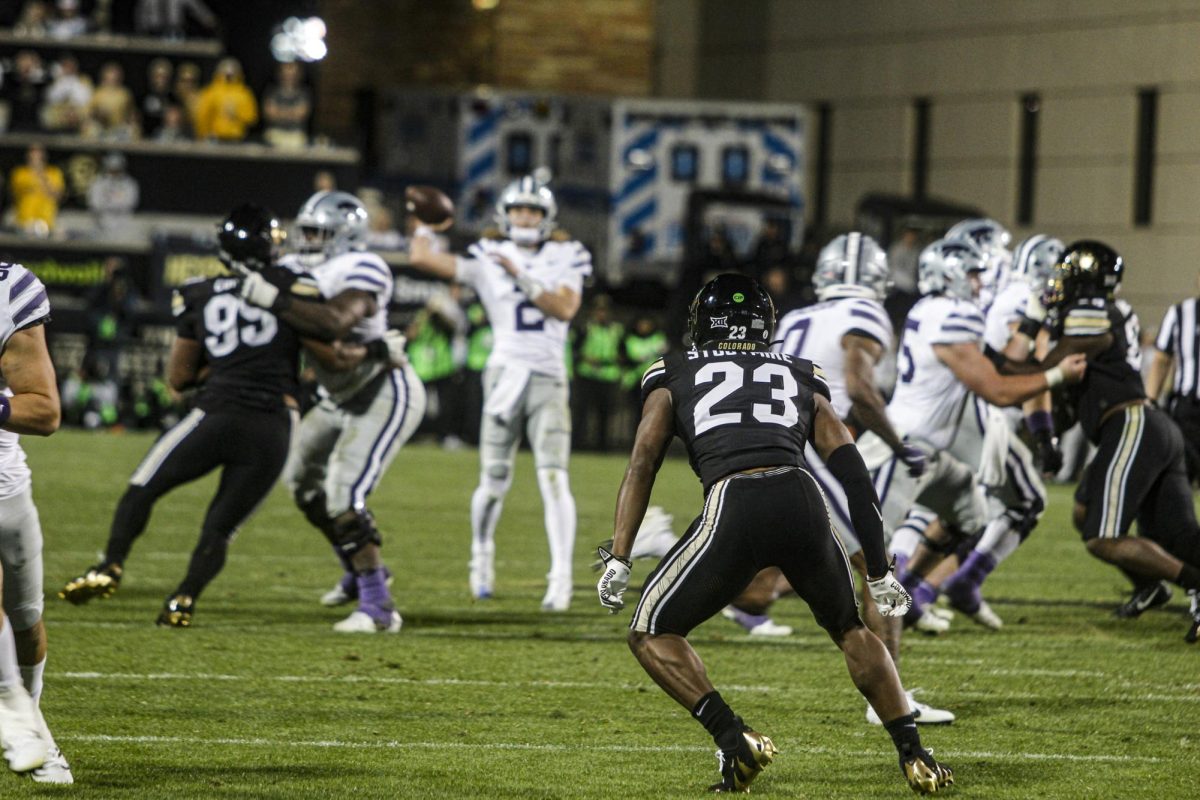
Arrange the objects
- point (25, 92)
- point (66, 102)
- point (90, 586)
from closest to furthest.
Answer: point (90, 586), point (66, 102), point (25, 92)

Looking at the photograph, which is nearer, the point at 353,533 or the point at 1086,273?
the point at 1086,273

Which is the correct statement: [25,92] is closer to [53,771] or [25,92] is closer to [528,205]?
[528,205]

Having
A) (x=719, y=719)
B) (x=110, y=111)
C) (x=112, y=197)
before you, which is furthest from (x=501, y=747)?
(x=110, y=111)

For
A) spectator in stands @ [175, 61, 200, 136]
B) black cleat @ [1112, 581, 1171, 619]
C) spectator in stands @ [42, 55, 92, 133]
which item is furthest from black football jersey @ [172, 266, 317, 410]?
spectator in stands @ [175, 61, 200, 136]

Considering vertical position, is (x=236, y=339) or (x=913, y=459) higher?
(x=236, y=339)

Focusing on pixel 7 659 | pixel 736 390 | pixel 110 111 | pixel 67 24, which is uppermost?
pixel 67 24

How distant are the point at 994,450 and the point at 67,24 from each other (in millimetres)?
18908

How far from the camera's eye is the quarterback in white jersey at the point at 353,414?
8289 millimetres

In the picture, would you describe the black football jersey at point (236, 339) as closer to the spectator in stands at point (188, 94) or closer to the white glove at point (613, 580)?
the white glove at point (613, 580)

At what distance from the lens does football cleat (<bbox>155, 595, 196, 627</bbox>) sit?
8.01m

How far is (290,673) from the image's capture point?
7.16m

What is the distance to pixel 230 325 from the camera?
7.95 m

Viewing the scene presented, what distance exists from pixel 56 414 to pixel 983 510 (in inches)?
169

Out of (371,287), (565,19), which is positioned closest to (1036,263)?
(371,287)
